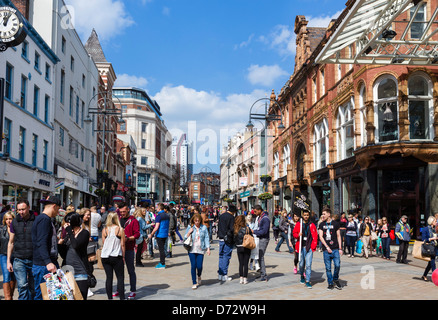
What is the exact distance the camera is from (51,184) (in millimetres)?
28672

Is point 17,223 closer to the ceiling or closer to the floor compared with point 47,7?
closer to the floor

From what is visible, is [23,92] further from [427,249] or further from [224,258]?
[427,249]

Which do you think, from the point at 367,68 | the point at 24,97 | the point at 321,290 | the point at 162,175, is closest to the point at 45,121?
the point at 24,97

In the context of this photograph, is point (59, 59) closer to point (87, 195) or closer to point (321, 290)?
point (87, 195)

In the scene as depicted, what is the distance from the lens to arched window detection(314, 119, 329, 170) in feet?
98.3

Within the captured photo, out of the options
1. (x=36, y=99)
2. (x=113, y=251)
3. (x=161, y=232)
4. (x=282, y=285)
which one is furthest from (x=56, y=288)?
(x=36, y=99)

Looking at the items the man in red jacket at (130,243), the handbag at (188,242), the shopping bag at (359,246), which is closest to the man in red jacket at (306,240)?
the handbag at (188,242)

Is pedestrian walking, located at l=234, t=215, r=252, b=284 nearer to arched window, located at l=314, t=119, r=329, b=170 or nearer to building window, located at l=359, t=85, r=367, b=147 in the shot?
building window, located at l=359, t=85, r=367, b=147

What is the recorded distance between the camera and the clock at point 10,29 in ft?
53.7

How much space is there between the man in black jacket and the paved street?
0.31 metres

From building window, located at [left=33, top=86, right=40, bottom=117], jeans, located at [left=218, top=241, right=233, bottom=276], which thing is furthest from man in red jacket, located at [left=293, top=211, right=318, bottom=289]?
building window, located at [left=33, top=86, right=40, bottom=117]

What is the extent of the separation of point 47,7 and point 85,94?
11.7 metres

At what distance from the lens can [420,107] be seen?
21578mm

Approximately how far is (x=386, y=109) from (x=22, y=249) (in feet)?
62.5
